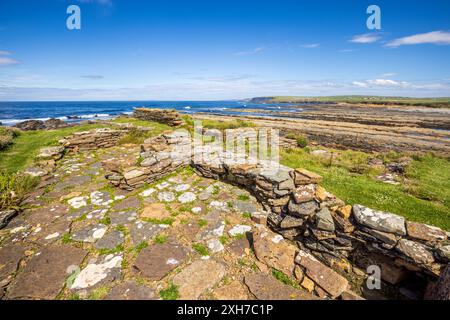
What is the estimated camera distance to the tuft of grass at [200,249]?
3400mm

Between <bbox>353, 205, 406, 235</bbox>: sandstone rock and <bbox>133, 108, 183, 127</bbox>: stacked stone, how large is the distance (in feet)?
41.6

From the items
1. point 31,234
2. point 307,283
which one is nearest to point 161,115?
point 31,234

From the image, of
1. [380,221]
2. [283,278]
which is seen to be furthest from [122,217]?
[380,221]

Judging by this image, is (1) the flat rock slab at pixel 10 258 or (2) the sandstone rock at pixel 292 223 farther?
(2) the sandstone rock at pixel 292 223

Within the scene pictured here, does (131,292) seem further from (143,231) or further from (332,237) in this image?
(332,237)

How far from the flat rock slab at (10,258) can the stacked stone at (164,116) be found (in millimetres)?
11570

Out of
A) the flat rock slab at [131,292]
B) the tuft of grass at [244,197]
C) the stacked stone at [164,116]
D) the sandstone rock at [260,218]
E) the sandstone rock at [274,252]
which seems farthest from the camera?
the stacked stone at [164,116]

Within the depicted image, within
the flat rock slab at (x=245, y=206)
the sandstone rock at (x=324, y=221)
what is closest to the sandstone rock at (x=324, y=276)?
the sandstone rock at (x=324, y=221)

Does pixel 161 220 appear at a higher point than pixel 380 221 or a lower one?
lower

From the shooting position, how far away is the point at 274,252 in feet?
11.2

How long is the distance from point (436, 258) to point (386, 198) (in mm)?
2077

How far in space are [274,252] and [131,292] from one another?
88.6 inches

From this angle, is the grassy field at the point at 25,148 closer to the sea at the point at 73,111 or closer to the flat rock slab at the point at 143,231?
the flat rock slab at the point at 143,231
